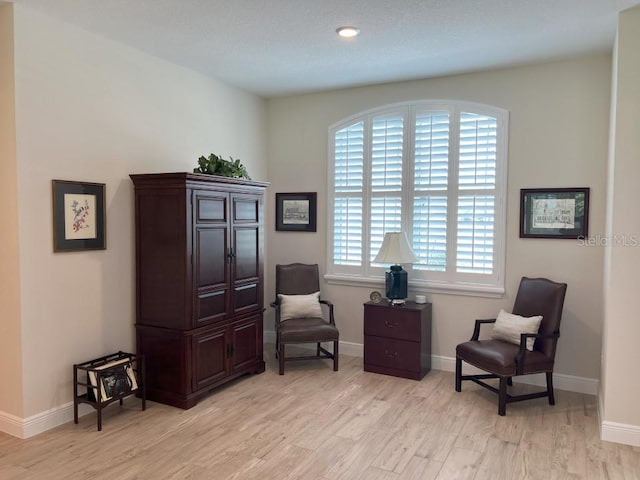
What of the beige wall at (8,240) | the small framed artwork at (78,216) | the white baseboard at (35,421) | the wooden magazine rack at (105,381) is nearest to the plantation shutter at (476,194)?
the wooden magazine rack at (105,381)

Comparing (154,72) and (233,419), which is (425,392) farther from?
(154,72)

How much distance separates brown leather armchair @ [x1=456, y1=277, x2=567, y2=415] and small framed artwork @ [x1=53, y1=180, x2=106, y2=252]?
3.10 meters

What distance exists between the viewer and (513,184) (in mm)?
4367

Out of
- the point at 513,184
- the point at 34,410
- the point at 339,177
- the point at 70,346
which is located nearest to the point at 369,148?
the point at 339,177

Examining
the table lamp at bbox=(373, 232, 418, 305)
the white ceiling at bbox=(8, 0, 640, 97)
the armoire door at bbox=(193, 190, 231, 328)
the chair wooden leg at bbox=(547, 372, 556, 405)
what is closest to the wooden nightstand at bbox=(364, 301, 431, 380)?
the table lamp at bbox=(373, 232, 418, 305)

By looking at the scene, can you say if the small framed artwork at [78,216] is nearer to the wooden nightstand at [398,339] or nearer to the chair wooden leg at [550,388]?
the wooden nightstand at [398,339]

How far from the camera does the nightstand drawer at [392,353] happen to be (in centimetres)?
444

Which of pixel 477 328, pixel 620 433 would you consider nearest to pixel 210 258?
pixel 477 328

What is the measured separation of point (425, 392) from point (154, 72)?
3.62 meters

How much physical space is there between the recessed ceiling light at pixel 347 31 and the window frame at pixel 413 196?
142cm

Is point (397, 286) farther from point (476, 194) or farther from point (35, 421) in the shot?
point (35, 421)

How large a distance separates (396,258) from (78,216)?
106 inches

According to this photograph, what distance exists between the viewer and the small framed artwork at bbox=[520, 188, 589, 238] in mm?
4105

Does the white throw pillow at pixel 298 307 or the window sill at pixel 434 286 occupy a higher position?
the window sill at pixel 434 286
